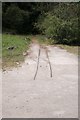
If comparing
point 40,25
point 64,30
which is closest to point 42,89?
point 64,30

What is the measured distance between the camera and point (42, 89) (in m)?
8.64

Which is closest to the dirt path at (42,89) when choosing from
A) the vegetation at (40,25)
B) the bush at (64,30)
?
the vegetation at (40,25)

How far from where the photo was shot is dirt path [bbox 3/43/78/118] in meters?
6.73

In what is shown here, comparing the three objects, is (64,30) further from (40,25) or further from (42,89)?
(42,89)

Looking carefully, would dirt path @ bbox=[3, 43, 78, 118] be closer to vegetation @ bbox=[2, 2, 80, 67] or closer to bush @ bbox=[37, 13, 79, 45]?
vegetation @ bbox=[2, 2, 80, 67]

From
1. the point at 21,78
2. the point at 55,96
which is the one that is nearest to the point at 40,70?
the point at 21,78

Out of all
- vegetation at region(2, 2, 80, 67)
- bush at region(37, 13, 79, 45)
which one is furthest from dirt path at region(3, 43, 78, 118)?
bush at region(37, 13, 79, 45)

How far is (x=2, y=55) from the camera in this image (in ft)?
47.6

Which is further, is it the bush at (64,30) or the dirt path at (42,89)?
the bush at (64,30)

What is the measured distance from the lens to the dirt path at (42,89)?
6.73 m

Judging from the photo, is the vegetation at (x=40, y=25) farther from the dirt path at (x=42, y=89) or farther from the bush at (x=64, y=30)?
the dirt path at (x=42, y=89)

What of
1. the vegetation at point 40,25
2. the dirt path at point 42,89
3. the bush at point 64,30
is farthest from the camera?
the bush at point 64,30

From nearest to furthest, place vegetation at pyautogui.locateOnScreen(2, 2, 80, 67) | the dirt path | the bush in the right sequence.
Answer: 1. the dirt path
2. vegetation at pyautogui.locateOnScreen(2, 2, 80, 67)
3. the bush

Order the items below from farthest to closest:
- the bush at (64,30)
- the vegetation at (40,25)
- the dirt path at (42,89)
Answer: the bush at (64,30) < the vegetation at (40,25) < the dirt path at (42,89)
